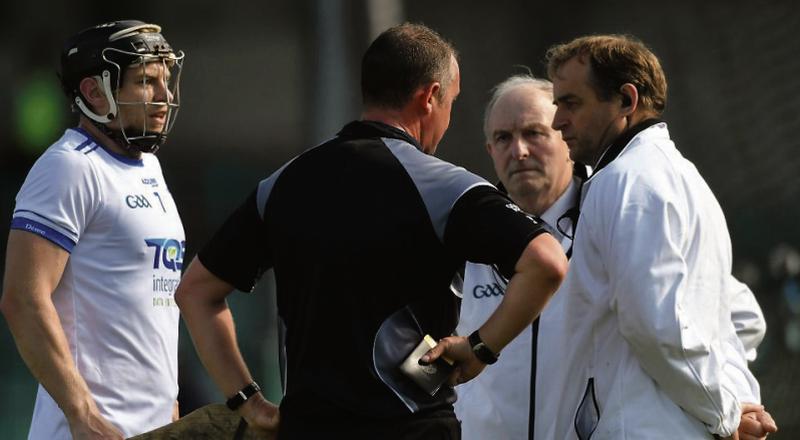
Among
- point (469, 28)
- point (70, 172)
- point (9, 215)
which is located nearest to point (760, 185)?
point (469, 28)

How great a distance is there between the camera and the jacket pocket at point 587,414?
3.47 metres

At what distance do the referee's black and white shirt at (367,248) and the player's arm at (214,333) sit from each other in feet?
0.49

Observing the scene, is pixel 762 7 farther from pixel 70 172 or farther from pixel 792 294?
pixel 70 172

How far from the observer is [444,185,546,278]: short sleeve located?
3.07 meters

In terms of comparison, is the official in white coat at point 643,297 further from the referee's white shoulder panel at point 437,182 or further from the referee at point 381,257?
the referee's white shoulder panel at point 437,182

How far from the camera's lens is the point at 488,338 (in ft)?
10.3

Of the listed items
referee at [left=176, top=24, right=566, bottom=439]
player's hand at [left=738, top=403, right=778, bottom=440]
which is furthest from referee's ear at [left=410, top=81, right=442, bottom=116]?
player's hand at [left=738, top=403, right=778, bottom=440]

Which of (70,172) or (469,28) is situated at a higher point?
(70,172)

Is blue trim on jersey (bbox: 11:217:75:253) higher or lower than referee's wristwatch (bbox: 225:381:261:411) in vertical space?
higher

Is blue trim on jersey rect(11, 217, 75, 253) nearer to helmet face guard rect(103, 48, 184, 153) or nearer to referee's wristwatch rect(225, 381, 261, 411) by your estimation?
helmet face guard rect(103, 48, 184, 153)

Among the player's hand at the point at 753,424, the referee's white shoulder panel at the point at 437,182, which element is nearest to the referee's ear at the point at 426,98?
the referee's white shoulder panel at the point at 437,182

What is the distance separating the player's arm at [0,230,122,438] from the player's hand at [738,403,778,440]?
64.2 inches

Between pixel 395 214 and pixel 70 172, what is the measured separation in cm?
103

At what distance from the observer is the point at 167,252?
3.89 m
